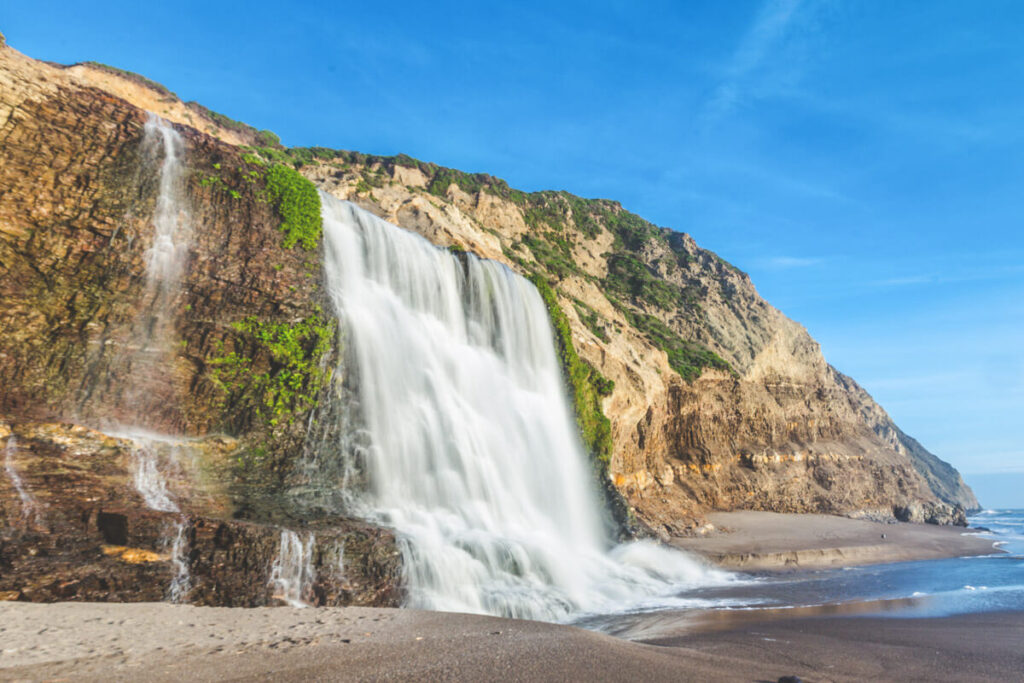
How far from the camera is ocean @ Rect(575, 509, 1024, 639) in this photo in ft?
32.8

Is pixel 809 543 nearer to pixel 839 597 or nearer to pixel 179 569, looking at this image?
pixel 839 597

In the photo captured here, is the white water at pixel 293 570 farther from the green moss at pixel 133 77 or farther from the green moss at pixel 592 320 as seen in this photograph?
the green moss at pixel 133 77

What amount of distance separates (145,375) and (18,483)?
4109 millimetres

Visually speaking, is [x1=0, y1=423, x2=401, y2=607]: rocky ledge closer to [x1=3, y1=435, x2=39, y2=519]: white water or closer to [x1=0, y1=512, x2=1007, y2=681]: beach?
[x1=3, y1=435, x2=39, y2=519]: white water

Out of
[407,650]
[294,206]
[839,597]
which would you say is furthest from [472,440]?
[839,597]

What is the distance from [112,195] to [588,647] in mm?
14291

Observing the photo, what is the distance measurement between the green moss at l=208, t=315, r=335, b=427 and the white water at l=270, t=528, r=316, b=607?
13.9 ft

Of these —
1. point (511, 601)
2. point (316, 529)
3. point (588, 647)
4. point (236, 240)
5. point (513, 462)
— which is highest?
point (236, 240)

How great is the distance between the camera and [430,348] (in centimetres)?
1598

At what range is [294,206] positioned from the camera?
51.3ft

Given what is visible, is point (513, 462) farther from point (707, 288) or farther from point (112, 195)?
point (707, 288)

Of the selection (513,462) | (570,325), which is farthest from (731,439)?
(513,462)

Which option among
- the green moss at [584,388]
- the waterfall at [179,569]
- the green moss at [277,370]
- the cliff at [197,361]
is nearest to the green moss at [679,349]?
the cliff at [197,361]

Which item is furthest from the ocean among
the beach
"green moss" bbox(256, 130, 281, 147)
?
"green moss" bbox(256, 130, 281, 147)
